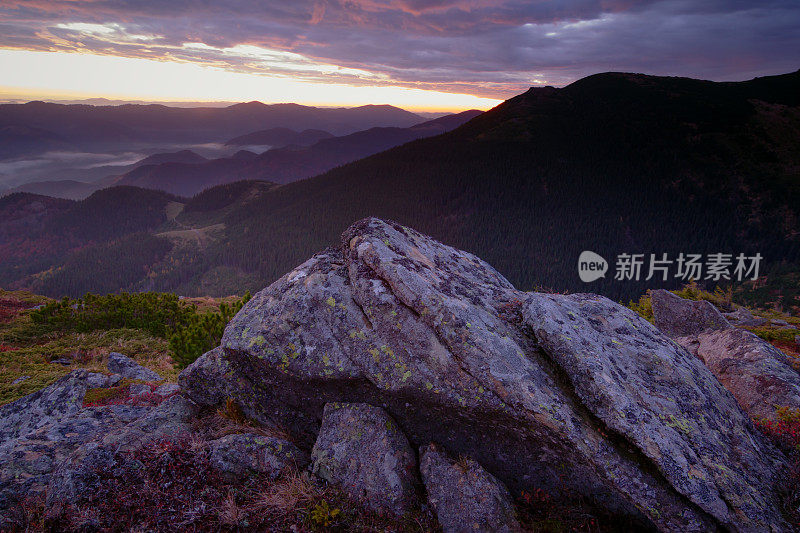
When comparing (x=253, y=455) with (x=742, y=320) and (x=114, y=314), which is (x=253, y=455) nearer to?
(x=114, y=314)

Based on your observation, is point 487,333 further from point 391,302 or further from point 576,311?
point 576,311

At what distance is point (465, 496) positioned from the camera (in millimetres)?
6148

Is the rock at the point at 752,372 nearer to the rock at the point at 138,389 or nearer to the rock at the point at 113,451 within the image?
the rock at the point at 113,451

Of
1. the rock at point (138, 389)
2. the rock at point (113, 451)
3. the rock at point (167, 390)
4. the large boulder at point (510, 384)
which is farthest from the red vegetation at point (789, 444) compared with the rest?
the rock at point (138, 389)

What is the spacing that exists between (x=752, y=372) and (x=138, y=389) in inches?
735

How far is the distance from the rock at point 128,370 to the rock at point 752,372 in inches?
801

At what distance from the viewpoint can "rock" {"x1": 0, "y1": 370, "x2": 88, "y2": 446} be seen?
1020cm

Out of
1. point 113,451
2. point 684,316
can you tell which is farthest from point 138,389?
point 684,316

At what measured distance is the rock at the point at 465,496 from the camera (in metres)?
5.92

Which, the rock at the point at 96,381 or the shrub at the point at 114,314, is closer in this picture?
the rock at the point at 96,381

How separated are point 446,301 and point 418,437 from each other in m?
2.65

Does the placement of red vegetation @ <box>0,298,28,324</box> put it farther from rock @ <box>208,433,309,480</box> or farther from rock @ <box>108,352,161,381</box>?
rock @ <box>208,433,309,480</box>

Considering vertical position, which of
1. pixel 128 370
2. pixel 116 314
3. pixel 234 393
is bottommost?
pixel 116 314

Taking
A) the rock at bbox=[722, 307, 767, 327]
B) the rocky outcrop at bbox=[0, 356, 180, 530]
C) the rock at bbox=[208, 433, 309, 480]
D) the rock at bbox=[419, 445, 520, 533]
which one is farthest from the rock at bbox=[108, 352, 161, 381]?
the rock at bbox=[722, 307, 767, 327]
